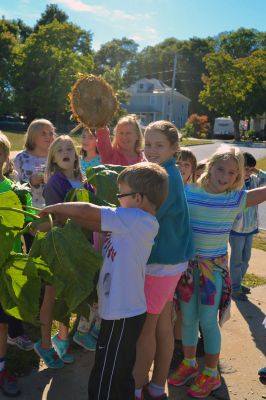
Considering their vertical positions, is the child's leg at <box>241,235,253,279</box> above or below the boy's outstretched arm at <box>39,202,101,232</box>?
below

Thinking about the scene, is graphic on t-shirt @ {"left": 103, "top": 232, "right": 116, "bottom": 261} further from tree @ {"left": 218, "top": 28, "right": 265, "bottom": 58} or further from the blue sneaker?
tree @ {"left": 218, "top": 28, "right": 265, "bottom": 58}

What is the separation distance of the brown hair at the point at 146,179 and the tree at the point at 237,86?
185ft

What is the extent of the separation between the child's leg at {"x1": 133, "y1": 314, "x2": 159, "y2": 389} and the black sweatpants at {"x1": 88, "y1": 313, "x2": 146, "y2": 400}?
39 centimetres

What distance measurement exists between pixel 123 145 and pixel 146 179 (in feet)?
5.37

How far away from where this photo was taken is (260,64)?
58.1 meters

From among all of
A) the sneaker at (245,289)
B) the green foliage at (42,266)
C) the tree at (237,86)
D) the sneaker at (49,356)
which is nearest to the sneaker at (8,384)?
the sneaker at (49,356)

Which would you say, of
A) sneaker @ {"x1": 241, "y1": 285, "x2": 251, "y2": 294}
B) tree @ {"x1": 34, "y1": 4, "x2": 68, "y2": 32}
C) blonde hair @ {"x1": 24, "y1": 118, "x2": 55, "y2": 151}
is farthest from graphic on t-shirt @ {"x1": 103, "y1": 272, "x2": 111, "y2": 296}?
tree @ {"x1": 34, "y1": 4, "x2": 68, "y2": 32}

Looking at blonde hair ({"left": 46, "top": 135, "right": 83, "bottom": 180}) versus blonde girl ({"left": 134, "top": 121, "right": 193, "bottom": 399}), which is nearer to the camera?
blonde girl ({"left": 134, "top": 121, "right": 193, "bottom": 399})

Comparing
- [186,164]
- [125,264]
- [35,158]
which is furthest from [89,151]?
[125,264]

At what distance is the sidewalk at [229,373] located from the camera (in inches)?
130

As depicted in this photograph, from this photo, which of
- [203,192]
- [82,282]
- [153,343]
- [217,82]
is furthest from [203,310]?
[217,82]

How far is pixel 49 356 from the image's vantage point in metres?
3.52

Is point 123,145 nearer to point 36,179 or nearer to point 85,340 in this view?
point 36,179

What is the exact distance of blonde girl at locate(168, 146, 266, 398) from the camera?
342cm
